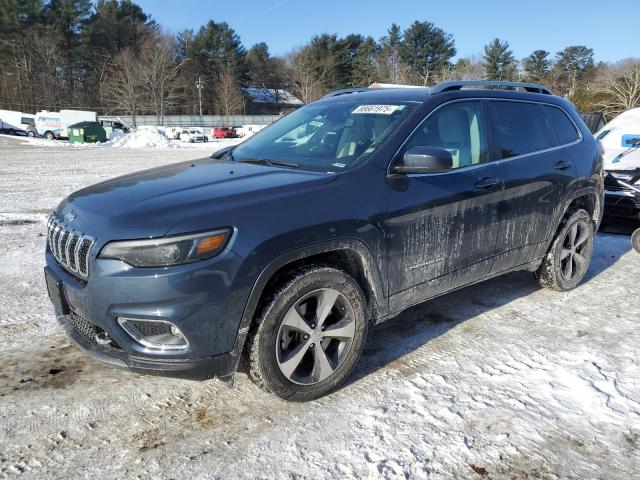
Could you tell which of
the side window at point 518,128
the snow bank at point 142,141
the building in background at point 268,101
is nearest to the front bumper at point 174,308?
the side window at point 518,128

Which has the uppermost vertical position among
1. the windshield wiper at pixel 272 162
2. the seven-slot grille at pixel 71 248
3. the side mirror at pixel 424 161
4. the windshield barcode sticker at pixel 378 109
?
the windshield barcode sticker at pixel 378 109

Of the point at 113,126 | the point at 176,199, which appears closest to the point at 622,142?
the point at 176,199

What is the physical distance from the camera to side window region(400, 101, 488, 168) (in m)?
3.43

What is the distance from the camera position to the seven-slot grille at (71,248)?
2.61 m

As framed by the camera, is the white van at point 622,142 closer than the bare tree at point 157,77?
Yes

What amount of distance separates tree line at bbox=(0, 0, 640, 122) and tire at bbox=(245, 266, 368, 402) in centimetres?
5486

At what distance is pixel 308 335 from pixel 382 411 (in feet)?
1.94

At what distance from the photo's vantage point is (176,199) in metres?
2.68

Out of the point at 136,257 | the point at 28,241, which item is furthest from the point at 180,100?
the point at 136,257

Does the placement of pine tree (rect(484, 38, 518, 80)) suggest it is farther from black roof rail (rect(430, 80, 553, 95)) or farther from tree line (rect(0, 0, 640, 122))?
black roof rail (rect(430, 80, 553, 95))

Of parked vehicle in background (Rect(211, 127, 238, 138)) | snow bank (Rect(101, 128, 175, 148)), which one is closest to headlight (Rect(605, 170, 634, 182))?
snow bank (Rect(101, 128, 175, 148))

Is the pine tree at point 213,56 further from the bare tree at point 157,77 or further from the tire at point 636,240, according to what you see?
the tire at point 636,240

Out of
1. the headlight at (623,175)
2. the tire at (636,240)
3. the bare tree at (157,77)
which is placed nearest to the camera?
the tire at (636,240)

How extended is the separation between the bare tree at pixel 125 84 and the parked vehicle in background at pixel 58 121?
11.8 metres
